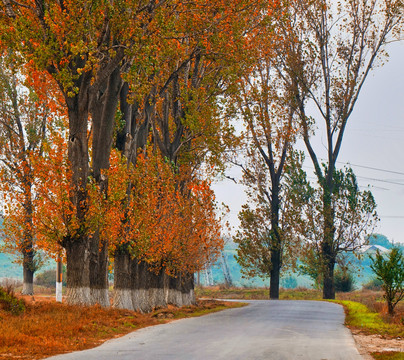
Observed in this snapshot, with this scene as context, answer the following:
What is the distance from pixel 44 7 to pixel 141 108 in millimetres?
8193

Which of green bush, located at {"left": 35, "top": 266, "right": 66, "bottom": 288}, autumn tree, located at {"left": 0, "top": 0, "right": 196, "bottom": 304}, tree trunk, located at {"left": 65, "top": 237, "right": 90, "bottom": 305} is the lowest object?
green bush, located at {"left": 35, "top": 266, "right": 66, "bottom": 288}

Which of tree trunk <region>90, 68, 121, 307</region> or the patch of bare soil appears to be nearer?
the patch of bare soil

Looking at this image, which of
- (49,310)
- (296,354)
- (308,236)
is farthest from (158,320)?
(308,236)

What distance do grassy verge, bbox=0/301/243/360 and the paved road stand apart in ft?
2.19

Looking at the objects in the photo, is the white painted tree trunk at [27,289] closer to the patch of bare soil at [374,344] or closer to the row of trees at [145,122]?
the row of trees at [145,122]

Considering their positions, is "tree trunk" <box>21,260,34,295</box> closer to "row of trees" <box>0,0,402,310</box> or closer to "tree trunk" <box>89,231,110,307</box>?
"row of trees" <box>0,0,402,310</box>

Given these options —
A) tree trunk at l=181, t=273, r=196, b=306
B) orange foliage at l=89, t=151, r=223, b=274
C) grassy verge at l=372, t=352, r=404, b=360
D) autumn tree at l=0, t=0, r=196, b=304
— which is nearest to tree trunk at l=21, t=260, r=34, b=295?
→ tree trunk at l=181, t=273, r=196, b=306

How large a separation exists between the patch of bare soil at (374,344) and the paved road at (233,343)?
0.91 feet

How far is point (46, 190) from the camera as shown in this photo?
757 inches

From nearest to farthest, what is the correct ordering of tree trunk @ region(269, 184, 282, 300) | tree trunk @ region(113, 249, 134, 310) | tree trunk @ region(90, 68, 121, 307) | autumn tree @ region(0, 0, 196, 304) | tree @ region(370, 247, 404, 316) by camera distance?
autumn tree @ region(0, 0, 196, 304) → tree trunk @ region(90, 68, 121, 307) → tree trunk @ region(113, 249, 134, 310) → tree @ region(370, 247, 404, 316) → tree trunk @ region(269, 184, 282, 300)

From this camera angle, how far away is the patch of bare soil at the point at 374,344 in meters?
14.1

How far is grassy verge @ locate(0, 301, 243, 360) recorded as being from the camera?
12.8 meters

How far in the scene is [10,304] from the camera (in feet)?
56.6

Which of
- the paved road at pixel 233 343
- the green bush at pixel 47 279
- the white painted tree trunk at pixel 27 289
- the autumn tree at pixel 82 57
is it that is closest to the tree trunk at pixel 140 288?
the autumn tree at pixel 82 57
